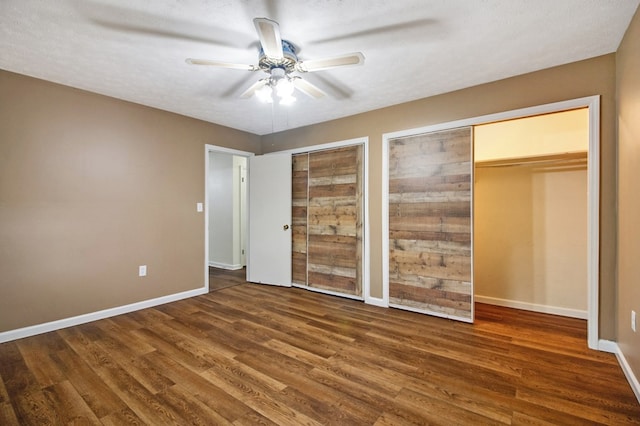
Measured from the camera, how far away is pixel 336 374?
Result: 2.02m

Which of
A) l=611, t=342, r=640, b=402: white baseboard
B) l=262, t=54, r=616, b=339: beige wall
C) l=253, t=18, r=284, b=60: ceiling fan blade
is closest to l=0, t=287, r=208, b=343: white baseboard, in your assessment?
l=262, t=54, r=616, b=339: beige wall

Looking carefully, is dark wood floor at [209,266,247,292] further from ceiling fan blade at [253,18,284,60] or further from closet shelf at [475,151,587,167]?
closet shelf at [475,151,587,167]

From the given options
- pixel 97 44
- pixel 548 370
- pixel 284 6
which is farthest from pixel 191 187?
pixel 548 370

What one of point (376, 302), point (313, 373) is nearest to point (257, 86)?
point (313, 373)

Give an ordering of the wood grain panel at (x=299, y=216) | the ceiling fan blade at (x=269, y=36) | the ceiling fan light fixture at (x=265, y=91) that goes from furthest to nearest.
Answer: the wood grain panel at (x=299, y=216), the ceiling fan light fixture at (x=265, y=91), the ceiling fan blade at (x=269, y=36)

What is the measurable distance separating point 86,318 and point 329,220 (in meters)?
2.88

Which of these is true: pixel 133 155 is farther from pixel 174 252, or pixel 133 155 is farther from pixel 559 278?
pixel 559 278

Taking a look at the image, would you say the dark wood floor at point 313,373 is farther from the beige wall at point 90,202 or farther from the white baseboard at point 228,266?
the white baseboard at point 228,266

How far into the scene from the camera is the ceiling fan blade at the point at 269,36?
5.09ft

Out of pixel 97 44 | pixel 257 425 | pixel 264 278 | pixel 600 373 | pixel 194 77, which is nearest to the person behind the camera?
pixel 257 425

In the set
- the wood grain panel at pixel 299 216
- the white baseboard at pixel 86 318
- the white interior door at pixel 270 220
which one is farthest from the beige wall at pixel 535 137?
the white baseboard at pixel 86 318

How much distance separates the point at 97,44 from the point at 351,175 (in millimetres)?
2735

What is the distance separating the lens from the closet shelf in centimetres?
292

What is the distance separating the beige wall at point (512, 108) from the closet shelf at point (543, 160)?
2.22 feet
